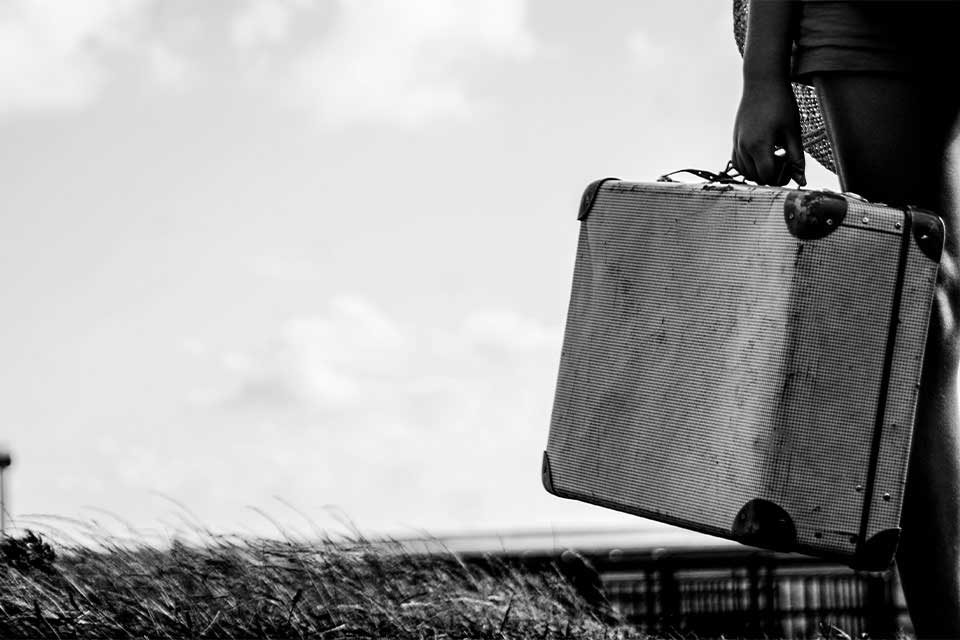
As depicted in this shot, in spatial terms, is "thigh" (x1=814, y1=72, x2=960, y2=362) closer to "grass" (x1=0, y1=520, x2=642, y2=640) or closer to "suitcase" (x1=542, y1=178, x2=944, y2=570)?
"suitcase" (x1=542, y1=178, x2=944, y2=570)

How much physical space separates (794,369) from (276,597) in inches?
104

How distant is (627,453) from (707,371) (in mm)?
283

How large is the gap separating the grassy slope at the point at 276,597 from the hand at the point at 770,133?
6.69 ft

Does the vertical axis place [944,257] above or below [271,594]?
above

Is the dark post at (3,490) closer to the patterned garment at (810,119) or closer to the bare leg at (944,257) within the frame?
the patterned garment at (810,119)

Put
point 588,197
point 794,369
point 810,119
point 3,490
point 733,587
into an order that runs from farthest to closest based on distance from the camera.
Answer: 1. point 733,587
2. point 3,490
3. point 810,119
4. point 588,197
5. point 794,369

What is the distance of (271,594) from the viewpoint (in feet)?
15.3

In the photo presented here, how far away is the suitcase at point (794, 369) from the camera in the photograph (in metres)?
2.53

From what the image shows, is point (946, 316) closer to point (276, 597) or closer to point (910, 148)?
point (910, 148)

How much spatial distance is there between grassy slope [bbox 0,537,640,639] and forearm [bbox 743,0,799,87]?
2.19 metres

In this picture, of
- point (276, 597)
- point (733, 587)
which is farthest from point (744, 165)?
point (733, 587)

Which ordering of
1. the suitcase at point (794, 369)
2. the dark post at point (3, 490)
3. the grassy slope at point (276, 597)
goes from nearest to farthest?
the suitcase at point (794, 369), the grassy slope at point (276, 597), the dark post at point (3, 490)

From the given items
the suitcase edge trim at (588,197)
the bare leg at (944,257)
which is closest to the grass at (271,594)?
the suitcase edge trim at (588,197)

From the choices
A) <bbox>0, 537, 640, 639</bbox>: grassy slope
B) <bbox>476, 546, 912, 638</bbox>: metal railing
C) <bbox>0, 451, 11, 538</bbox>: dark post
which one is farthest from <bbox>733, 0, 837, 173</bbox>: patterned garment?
<bbox>476, 546, 912, 638</bbox>: metal railing
